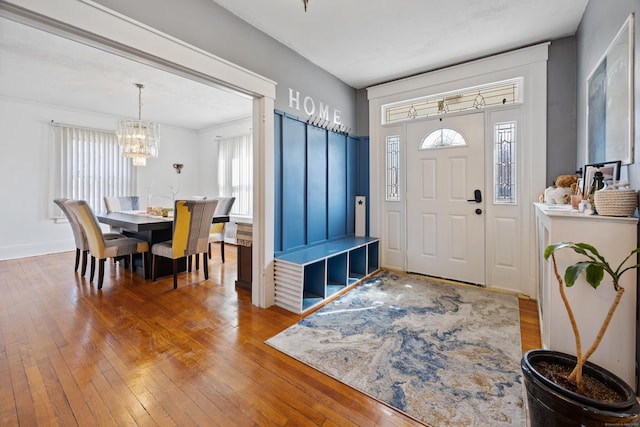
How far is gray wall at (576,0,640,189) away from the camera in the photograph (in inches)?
58.2

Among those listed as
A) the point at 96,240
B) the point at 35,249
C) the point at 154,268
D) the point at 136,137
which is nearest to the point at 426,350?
the point at 154,268

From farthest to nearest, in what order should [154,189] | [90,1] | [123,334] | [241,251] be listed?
[154,189], [241,251], [123,334], [90,1]

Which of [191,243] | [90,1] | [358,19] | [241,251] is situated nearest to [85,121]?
[191,243]

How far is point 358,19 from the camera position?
2518 mm

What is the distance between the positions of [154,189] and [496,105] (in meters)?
6.68

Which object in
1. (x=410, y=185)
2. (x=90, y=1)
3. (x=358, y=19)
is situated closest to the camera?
(x=90, y=1)

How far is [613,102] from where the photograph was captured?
1.75 meters

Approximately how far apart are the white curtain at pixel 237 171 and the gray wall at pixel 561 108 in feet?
16.1

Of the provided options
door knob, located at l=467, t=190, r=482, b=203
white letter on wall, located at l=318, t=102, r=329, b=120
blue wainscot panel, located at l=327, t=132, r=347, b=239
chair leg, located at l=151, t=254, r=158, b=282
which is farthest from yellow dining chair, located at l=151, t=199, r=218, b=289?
door knob, located at l=467, t=190, r=482, b=203

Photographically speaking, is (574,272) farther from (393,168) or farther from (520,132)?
(393,168)

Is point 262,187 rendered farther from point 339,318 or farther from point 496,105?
point 496,105

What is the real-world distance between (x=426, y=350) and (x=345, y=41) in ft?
9.64

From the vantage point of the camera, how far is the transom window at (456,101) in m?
3.18

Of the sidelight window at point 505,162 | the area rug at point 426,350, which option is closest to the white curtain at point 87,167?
the area rug at point 426,350
